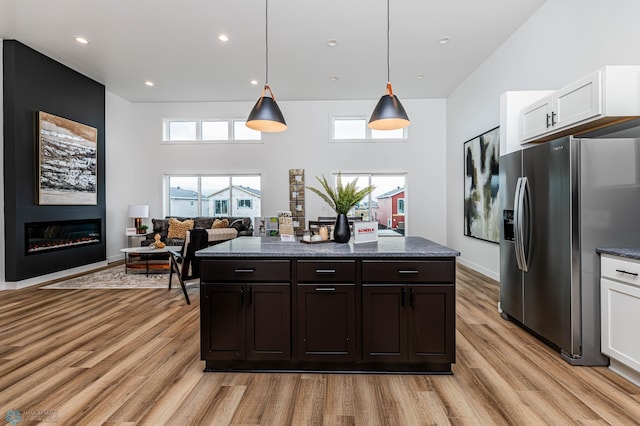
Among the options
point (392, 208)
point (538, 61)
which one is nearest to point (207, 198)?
point (392, 208)

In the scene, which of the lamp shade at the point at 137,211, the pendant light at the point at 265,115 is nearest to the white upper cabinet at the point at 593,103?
the pendant light at the point at 265,115

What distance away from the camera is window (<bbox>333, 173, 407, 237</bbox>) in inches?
289

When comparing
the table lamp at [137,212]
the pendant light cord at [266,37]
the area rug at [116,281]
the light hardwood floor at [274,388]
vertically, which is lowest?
the light hardwood floor at [274,388]

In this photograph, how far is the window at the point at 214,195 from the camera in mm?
7496

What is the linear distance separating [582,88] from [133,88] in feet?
23.5

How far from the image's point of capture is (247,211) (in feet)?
24.7

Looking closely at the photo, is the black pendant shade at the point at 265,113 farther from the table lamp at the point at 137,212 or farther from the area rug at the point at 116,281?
the table lamp at the point at 137,212

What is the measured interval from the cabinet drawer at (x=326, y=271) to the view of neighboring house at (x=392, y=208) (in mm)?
5357

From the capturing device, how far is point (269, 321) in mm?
2260

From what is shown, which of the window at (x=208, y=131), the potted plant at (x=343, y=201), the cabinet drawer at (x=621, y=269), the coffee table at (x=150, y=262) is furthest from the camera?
the window at (x=208, y=131)

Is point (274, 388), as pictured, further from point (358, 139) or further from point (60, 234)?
point (358, 139)

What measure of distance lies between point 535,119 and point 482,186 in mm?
2347

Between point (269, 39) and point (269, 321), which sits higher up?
point (269, 39)

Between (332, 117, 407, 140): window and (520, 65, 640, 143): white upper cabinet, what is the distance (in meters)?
4.44
